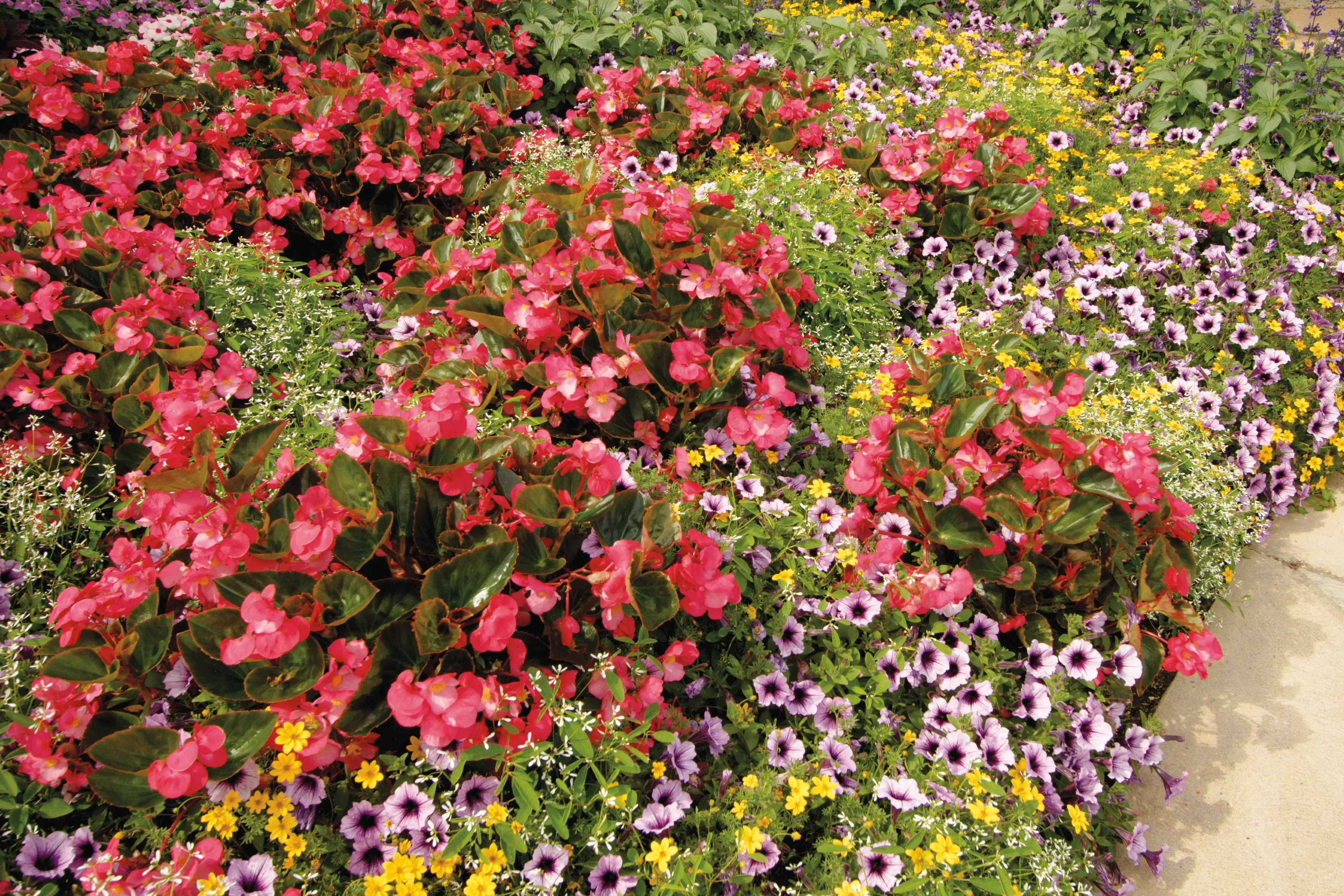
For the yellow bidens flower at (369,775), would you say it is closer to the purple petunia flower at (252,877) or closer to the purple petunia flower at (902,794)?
the purple petunia flower at (252,877)

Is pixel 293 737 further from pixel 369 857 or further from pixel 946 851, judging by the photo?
pixel 946 851

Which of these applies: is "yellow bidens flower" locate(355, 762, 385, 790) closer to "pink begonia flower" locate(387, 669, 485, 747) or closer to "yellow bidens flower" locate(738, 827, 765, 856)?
"pink begonia flower" locate(387, 669, 485, 747)

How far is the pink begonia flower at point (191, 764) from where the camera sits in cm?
137

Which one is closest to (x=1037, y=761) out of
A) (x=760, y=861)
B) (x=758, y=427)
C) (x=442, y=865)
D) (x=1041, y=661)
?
(x=1041, y=661)

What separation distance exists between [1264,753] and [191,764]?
292 cm

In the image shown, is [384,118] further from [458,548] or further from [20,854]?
[20,854]

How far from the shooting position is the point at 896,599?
2.00 metres

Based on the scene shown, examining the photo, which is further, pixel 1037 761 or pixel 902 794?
pixel 1037 761

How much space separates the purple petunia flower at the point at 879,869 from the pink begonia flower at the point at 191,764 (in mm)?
1315

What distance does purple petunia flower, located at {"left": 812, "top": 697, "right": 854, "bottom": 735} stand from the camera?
192 centimetres

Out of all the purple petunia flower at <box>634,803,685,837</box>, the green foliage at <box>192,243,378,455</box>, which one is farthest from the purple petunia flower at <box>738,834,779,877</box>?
the green foliage at <box>192,243,378,455</box>

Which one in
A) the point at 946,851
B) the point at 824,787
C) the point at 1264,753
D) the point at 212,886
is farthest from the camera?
the point at 1264,753

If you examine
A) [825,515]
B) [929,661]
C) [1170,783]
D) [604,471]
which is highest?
[604,471]

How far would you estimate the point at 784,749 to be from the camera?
1869 mm
